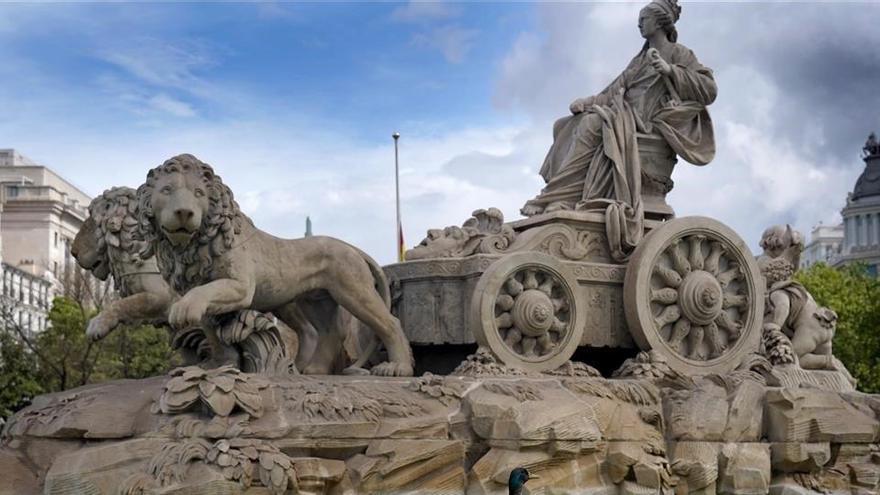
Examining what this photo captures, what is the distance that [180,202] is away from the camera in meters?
9.37

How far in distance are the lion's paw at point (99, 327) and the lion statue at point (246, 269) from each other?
2.06 ft

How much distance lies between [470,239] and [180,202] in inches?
125

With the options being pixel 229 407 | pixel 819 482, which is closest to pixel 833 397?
pixel 819 482

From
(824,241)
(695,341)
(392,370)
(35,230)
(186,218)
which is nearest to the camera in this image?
(186,218)

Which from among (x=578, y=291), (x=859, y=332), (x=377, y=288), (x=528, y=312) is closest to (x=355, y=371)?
(x=377, y=288)

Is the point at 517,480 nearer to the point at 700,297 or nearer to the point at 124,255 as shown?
the point at 700,297

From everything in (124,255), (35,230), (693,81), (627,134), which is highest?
(35,230)

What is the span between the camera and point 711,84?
12641mm

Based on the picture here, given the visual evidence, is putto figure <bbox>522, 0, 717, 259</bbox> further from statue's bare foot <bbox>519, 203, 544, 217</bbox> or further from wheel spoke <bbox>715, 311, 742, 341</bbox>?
wheel spoke <bbox>715, 311, 742, 341</bbox>

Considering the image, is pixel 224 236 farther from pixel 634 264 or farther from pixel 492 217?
pixel 634 264

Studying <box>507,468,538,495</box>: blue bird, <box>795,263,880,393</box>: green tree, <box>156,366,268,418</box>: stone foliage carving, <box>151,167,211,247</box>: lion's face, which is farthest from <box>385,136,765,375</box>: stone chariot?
<box>795,263,880,393</box>: green tree

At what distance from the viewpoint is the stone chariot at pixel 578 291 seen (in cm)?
1089

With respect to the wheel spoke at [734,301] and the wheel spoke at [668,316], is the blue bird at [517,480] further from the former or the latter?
the wheel spoke at [734,301]

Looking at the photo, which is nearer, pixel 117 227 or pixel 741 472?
pixel 741 472
